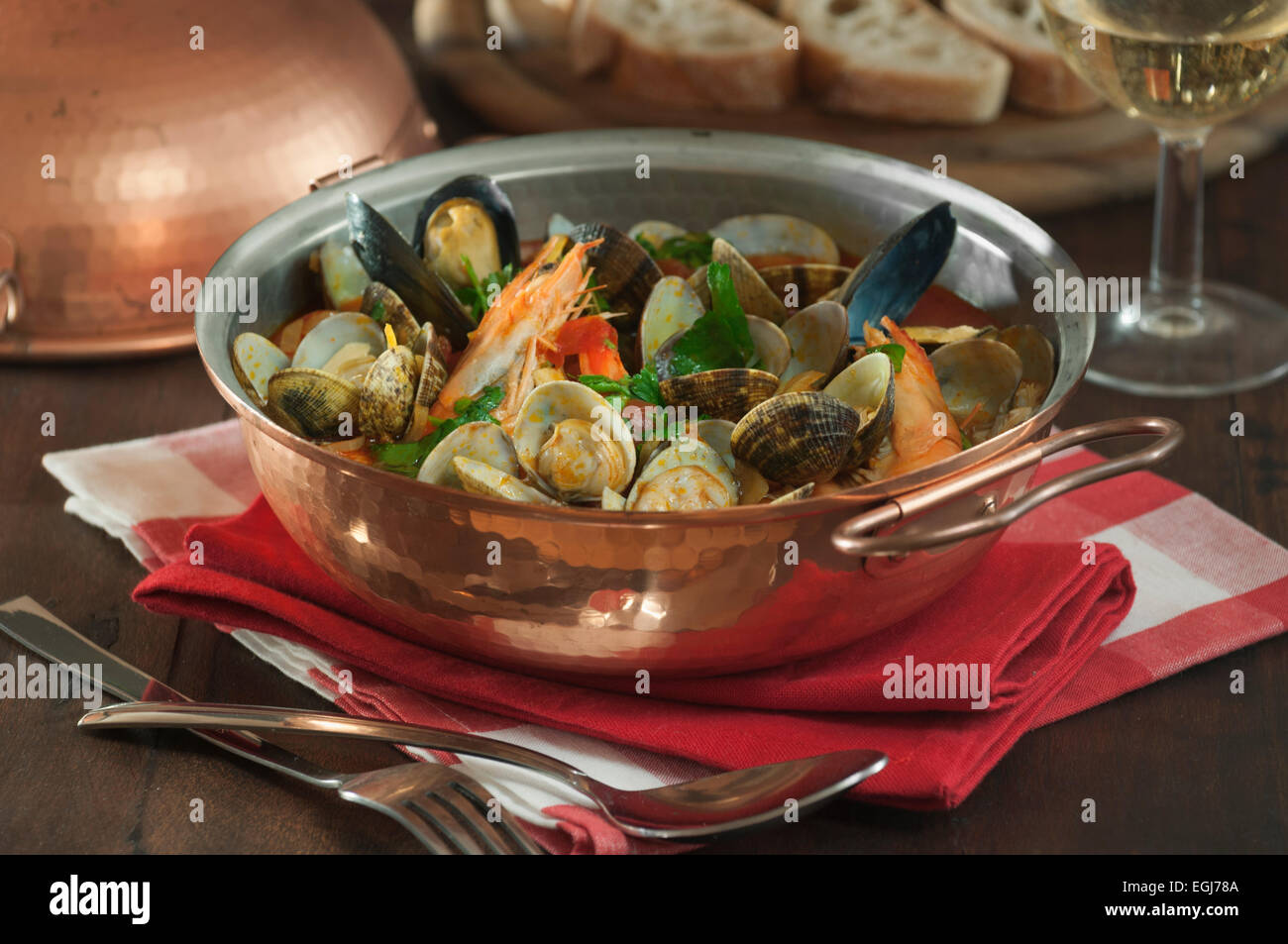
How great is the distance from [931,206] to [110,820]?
2.77 ft

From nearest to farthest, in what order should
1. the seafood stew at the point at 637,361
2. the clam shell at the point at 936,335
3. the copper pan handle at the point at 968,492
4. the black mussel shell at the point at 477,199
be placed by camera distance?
the copper pan handle at the point at 968,492 → the seafood stew at the point at 637,361 → the clam shell at the point at 936,335 → the black mussel shell at the point at 477,199

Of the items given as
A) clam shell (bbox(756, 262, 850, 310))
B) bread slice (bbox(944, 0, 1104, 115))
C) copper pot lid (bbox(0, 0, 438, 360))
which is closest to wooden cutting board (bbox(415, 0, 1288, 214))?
bread slice (bbox(944, 0, 1104, 115))

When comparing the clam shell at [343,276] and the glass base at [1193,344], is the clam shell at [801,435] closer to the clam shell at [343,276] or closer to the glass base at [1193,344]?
the clam shell at [343,276]

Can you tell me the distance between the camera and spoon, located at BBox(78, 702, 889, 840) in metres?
0.89

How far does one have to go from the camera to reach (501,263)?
130cm

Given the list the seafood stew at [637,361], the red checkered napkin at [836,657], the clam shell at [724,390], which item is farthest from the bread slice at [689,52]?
the clam shell at [724,390]

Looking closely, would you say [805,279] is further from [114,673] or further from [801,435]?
[114,673]

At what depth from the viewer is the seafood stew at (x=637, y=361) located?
970 mm

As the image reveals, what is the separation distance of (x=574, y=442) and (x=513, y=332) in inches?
7.9

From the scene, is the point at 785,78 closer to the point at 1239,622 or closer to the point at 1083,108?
the point at 1083,108

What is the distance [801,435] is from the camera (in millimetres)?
948

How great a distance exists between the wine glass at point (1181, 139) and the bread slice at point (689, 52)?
530 mm

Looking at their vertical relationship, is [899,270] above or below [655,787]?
above

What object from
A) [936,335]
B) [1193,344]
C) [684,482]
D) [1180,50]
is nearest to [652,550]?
[684,482]
